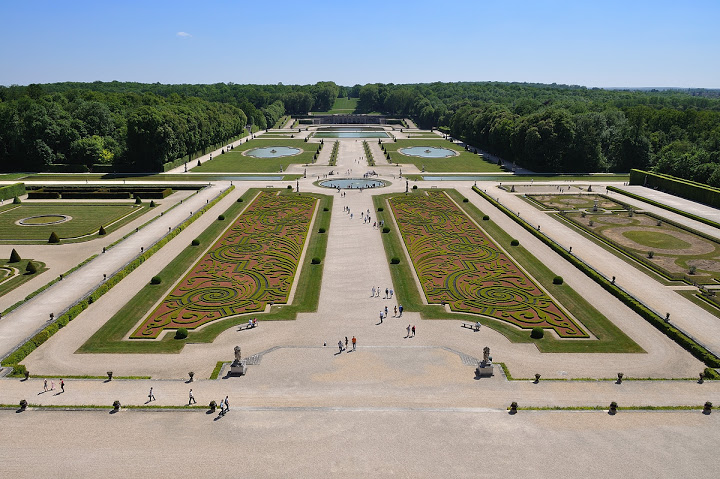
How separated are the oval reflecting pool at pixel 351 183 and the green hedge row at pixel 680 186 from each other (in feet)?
146

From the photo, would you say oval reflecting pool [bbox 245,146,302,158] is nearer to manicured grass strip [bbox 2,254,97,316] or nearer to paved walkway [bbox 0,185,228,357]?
paved walkway [bbox 0,185,228,357]

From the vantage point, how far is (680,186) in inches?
3022

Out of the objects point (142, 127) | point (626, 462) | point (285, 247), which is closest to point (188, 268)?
point (285, 247)

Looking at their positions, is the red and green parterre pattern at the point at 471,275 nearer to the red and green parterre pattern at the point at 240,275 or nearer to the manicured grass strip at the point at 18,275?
the red and green parterre pattern at the point at 240,275

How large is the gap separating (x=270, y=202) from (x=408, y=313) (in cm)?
3839

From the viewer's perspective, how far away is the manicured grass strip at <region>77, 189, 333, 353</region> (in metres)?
32.0

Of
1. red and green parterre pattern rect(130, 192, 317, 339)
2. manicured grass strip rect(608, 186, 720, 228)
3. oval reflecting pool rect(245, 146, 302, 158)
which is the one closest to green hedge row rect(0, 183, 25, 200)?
red and green parterre pattern rect(130, 192, 317, 339)

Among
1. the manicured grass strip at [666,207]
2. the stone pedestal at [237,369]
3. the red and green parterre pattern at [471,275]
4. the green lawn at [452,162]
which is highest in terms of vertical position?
the green lawn at [452,162]

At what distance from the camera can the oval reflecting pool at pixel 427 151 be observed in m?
119

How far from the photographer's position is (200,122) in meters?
109

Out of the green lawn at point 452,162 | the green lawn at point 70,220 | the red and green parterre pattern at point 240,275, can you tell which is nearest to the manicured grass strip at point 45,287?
the green lawn at point 70,220

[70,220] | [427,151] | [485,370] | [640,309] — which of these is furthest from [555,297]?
[427,151]

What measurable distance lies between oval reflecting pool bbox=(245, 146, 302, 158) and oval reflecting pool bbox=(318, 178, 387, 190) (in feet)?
108

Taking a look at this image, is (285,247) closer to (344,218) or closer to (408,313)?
(344,218)
